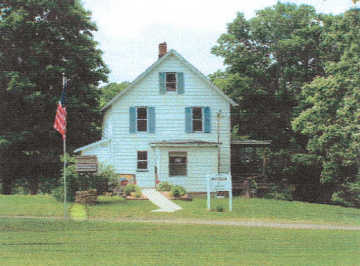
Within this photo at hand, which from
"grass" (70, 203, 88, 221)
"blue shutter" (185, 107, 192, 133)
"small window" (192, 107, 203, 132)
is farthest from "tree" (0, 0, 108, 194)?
"grass" (70, 203, 88, 221)

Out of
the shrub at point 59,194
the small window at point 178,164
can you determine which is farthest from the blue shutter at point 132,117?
the shrub at point 59,194

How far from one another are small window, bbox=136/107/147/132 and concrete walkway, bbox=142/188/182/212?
182 inches

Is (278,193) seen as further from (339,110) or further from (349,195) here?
(339,110)

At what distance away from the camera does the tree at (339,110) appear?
22359 millimetres

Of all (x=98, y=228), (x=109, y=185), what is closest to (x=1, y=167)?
(x=109, y=185)

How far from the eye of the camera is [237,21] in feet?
117

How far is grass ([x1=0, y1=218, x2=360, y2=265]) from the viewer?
939 centimetres

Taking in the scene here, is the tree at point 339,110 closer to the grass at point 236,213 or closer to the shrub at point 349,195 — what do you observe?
the shrub at point 349,195

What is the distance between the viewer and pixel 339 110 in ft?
75.8

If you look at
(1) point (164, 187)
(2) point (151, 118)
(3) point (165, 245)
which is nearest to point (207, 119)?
(2) point (151, 118)

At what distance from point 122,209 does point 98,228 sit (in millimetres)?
5675

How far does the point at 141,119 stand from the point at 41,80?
605cm

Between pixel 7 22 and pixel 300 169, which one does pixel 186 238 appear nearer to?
pixel 7 22

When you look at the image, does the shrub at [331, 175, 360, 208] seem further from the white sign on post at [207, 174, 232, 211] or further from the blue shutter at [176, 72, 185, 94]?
the white sign on post at [207, 174, 232, 211]
